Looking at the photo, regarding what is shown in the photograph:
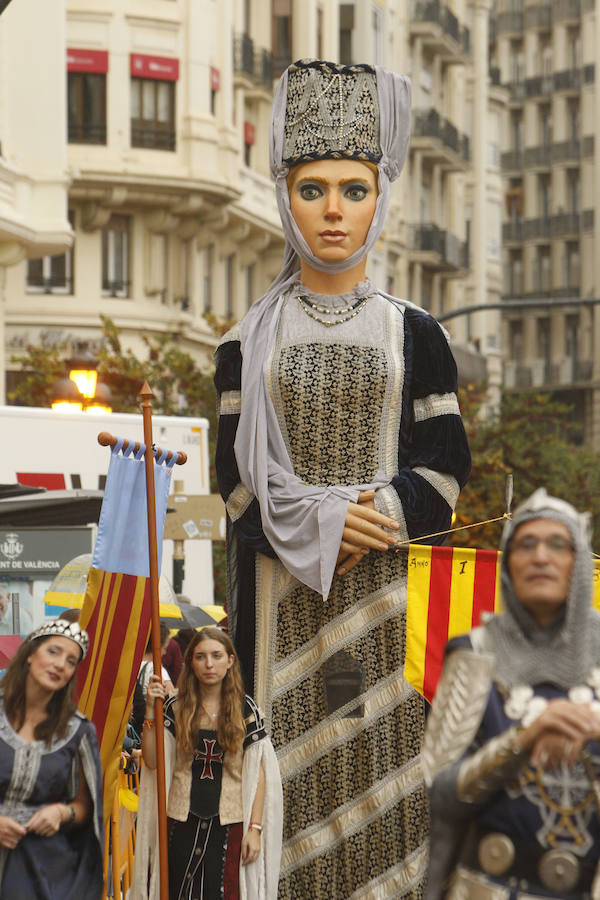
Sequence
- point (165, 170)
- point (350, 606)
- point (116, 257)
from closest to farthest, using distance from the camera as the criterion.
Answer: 1. point (350, 606)
2. point (165, 170)
3. point (116, 257)

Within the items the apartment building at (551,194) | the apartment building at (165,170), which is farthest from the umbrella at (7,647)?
the apartment building at (551,194)

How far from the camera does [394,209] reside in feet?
179

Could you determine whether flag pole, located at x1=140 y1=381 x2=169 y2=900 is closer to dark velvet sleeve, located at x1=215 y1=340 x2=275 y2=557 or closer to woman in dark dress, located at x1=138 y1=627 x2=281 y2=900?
woman in dark dress, located at x1=138 y1=627 x2=281 y2=900

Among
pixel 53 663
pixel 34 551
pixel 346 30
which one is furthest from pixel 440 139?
pixel 53 663

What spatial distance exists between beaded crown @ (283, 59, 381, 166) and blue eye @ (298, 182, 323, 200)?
10 cm

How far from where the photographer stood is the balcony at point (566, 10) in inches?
3162

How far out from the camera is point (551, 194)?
81500mm

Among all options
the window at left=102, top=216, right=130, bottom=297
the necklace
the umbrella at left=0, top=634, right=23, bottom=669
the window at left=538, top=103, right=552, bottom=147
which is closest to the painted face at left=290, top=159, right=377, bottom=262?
the necklace

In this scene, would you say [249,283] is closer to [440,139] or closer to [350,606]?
[440,139]

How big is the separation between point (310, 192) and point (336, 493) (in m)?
1.19

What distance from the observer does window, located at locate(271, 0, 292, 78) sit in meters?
45.2

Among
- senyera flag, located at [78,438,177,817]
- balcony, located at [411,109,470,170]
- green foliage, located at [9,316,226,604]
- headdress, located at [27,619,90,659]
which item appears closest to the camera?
headdress, located at [27,619,90,659]

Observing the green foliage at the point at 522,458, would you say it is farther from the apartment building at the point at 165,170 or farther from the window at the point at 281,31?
the window at the point at 281,31

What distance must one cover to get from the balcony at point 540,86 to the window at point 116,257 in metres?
44.0
